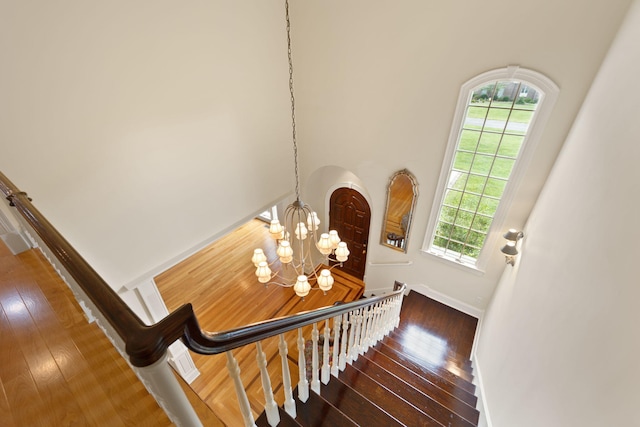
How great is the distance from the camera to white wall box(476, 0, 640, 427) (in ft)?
3.64

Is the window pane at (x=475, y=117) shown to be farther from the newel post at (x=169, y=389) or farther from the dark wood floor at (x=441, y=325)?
the newel post at (x=169, y=389)

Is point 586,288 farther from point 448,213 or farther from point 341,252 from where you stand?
point 448,213

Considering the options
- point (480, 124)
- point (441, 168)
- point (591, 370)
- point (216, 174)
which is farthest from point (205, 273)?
point (591, 370)

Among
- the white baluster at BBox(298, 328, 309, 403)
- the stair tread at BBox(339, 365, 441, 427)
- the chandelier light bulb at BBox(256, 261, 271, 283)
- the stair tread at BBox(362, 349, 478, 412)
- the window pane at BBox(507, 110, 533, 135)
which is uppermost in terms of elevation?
the window pane at BBox(507, 110, 533, 135)

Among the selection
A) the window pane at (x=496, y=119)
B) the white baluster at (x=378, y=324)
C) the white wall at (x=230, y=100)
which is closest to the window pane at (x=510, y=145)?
the window pane at (x=496, y=119)

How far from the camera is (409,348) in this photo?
4094 millimetres

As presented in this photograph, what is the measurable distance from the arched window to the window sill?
0.02m

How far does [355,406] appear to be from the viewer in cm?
194

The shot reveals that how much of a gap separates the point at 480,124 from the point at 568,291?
250 cm

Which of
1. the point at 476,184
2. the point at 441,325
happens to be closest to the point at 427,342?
the point at 441,325

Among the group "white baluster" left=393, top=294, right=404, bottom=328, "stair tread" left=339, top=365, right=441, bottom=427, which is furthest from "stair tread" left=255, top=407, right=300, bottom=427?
"white baluster" left=393, top=294, right=404, bottom=328

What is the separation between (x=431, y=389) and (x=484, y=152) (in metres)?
2.88

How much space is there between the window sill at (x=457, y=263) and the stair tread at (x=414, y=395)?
2035 mm

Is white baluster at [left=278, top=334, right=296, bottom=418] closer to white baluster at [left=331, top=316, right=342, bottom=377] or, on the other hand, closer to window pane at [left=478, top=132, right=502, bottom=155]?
white baluster at [left=331, top=316, right=342, bottom=377]
